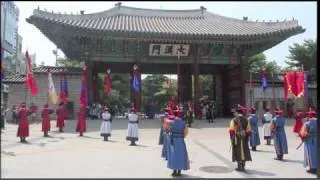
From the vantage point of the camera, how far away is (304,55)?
35938 mm

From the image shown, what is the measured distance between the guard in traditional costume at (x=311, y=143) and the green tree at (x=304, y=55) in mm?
26838

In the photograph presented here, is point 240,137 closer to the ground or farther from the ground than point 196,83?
closer to the ground

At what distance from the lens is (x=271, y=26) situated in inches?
1020

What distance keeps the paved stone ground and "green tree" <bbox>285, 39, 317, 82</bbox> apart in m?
20.8

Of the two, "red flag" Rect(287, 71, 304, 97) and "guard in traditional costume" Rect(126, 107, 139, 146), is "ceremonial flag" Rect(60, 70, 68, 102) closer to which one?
"guard in traditional costume" Rect(126, 107, 139, 146)

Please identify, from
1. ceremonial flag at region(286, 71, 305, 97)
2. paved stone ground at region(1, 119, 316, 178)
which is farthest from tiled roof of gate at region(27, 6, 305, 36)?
paved stone ground at region(1, 119, 316, 178)

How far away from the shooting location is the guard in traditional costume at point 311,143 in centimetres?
916

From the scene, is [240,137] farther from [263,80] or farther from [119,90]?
[119,90]

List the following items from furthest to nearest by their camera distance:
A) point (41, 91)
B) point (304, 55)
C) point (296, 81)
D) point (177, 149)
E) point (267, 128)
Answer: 1. point (304, 55)
2. point (41, 91)
3. point (296, 81)
4. point (267, 128)
5. point (177, 149)

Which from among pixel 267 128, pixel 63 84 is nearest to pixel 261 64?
pixel 63 84

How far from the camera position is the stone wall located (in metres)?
23.5

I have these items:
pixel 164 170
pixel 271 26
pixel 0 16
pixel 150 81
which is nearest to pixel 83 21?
pixel 271 26

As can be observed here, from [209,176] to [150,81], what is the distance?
48.3 metres

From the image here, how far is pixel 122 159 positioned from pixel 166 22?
64.8 ft
